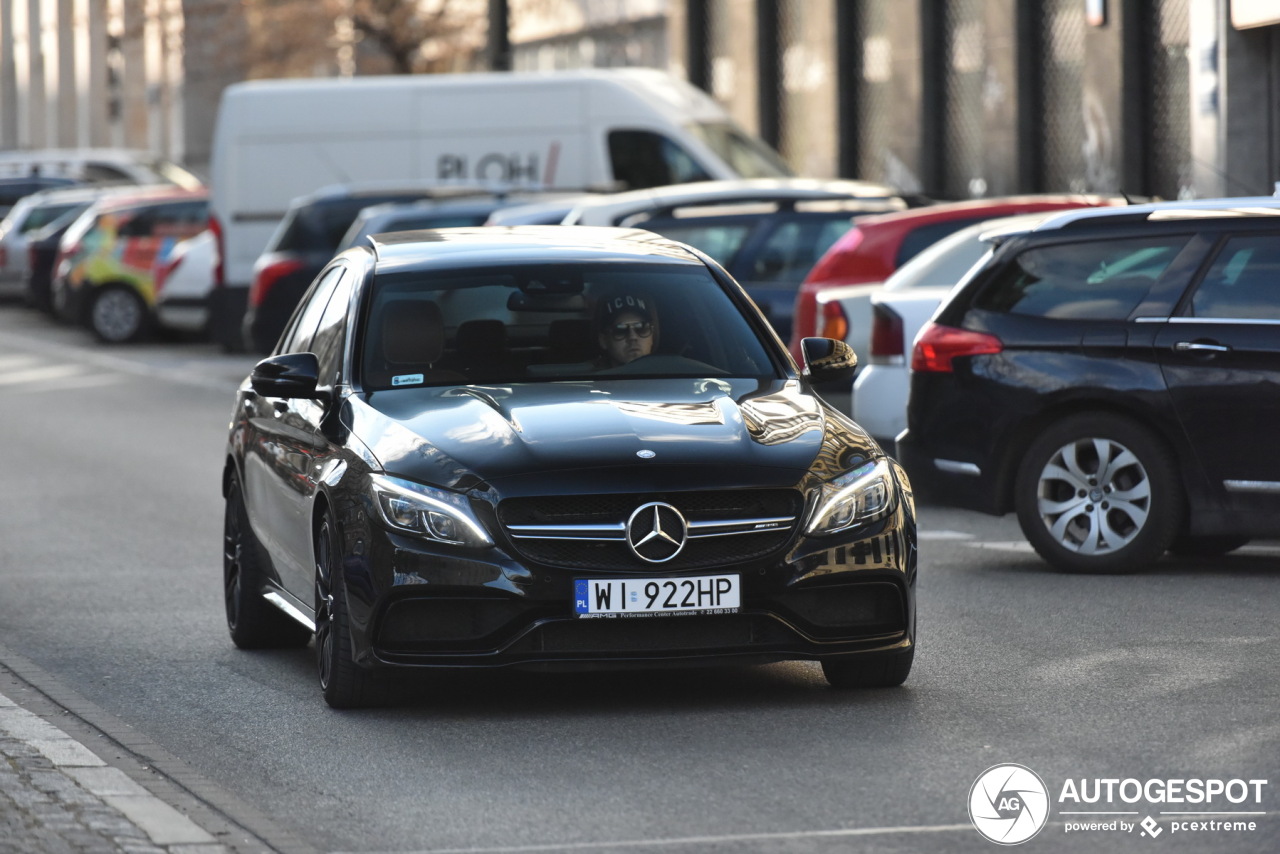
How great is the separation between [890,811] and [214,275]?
22527 millimetres

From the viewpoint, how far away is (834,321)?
46.5 ft

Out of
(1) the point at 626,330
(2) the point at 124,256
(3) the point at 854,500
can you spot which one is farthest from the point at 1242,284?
(2) the point at 124,256

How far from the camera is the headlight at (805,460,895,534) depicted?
7371 mm

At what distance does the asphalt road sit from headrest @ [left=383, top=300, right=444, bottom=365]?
→ 3.54 feet

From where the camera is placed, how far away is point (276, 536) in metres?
8.71

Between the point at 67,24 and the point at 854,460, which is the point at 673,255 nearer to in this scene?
the point at 854,460

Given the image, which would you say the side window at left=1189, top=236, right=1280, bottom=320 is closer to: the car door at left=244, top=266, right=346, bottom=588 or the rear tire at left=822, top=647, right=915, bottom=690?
the rear tire at left=822, top=647, right=915, bottom=690

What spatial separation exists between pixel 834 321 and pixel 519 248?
18.4 ft

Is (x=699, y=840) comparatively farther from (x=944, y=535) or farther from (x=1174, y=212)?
(x=944, y=535)

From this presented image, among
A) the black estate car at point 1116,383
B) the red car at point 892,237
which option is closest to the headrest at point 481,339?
the black estate car at point 1116,383

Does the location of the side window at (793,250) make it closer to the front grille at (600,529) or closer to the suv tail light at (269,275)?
the suv tail light at (269,275)

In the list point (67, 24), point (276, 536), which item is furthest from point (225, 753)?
point (67, 24)

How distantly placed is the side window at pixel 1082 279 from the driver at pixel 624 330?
2.91m

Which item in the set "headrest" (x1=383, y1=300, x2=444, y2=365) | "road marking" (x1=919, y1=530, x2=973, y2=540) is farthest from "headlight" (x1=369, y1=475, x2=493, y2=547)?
"road marking" (x1=919, y1=530, x2=973, y2=540)
